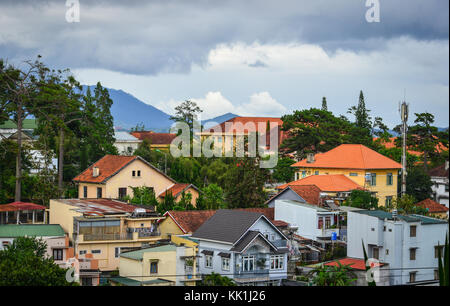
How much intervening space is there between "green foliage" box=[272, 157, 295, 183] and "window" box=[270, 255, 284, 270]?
2104 centimetres

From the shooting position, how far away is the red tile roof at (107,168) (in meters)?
32.3

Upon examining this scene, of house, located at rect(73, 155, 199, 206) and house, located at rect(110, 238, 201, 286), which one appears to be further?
house, located at rect(73, 155, 199, 206)

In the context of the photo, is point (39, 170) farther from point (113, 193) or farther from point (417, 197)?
point (417, 197)

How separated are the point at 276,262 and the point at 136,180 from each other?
44.8 feet

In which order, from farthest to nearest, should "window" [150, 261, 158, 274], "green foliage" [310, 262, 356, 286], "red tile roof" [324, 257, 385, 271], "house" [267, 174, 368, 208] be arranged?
"house" [267, 174, 368, 208], "red tile roof" [324, 257, 385, 271], "window" [150, 261, 158, 274], "green foliage" [310, 262, 356, 286]

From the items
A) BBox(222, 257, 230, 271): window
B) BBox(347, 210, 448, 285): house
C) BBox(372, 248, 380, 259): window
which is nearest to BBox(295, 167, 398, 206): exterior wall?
BBox(347, 210, 448, 285): house

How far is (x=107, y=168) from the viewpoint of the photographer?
3306 cm

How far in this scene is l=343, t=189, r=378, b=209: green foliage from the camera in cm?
3148

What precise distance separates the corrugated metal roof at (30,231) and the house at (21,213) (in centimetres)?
384

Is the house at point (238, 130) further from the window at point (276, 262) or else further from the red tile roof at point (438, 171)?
the window at point (276, 262)

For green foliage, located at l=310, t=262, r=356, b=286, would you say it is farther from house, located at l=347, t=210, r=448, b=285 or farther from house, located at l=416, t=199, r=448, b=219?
house, located at l=416, t=199, r=448, b=219

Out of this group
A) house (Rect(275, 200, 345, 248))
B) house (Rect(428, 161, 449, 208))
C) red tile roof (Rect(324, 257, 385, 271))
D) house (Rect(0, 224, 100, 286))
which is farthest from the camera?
house (Rect(428, 161, 449, 208))

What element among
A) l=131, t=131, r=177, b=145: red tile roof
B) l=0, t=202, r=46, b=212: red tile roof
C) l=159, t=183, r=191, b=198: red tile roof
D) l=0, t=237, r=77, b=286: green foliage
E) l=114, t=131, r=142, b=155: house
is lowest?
l=0, t=237, r=77, b=286: green foliage
